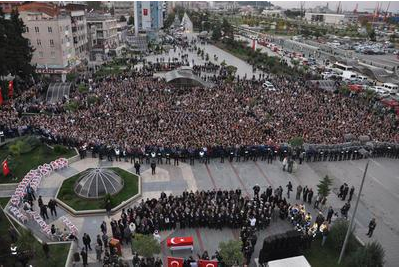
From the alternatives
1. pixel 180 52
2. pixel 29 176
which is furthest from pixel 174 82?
pixel 180 52

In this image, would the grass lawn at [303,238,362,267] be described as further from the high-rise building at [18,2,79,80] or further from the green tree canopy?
the high-rise building at [18,2,79,80]

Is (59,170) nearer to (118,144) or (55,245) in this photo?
(118,144)

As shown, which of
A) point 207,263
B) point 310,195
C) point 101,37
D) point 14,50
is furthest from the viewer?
point 101,37

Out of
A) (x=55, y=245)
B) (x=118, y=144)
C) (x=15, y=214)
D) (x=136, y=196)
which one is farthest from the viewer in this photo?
(x=118, y=144)

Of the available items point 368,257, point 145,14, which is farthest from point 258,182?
point 145,14

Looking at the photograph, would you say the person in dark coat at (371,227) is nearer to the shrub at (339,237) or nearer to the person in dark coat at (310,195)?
the shrub at (339,237)

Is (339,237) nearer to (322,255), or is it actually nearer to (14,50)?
(322,255)

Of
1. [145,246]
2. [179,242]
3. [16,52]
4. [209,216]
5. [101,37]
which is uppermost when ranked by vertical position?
[16,52]
